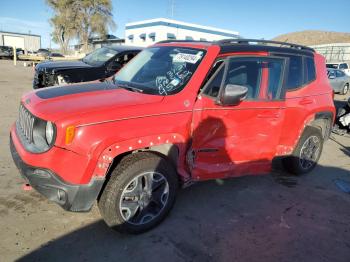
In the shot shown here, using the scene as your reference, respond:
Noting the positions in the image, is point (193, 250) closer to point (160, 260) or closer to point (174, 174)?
point (160, 260)

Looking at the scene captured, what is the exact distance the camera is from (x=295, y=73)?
189 inches

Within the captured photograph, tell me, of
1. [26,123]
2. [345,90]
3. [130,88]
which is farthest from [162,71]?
[345,90]

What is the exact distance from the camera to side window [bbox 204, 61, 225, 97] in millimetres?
3723

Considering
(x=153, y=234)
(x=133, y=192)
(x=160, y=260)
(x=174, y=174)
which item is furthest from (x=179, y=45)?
(x=160, y=260)

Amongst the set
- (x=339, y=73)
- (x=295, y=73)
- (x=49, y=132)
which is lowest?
(x=49, y=132)

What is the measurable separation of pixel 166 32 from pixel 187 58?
53.6m

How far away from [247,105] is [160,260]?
2.08 meters

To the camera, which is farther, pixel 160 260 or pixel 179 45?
pixel 179 45

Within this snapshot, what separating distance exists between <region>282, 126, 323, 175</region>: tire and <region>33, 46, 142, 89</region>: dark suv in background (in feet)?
19.6

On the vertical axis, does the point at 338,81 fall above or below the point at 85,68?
below

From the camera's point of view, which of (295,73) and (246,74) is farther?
(295,73)

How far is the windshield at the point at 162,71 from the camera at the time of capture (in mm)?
3689

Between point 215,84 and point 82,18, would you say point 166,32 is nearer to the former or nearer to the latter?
point 82,18

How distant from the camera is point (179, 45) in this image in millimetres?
4363
